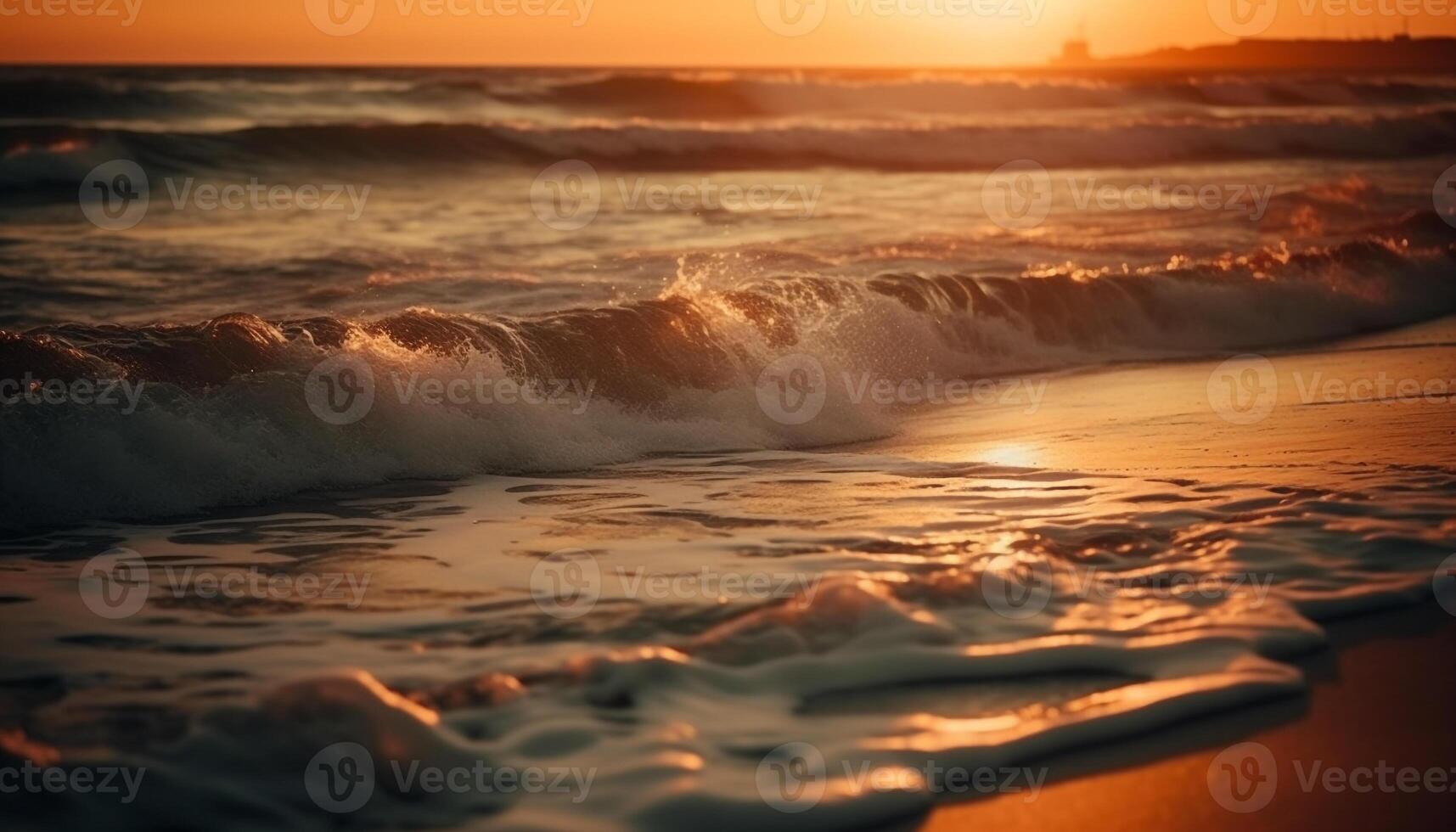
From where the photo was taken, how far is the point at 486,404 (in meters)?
7.84

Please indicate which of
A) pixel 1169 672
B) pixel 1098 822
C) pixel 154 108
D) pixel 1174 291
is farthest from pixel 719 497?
pixel 154 108

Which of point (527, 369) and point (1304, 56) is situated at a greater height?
point (1304, 56)

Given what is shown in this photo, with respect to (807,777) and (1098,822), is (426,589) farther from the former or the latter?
(1098,822)

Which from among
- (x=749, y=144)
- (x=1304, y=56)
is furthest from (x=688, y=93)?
(x=1304, y=56)

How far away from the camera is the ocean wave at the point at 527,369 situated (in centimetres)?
674

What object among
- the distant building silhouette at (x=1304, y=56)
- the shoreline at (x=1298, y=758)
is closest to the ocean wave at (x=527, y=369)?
the shoreline at (x=1298, y=758)

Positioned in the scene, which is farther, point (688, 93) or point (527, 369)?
point (688, 93)

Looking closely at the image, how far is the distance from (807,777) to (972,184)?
2360cm

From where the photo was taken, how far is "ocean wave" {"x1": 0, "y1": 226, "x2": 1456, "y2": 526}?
6.74 metres

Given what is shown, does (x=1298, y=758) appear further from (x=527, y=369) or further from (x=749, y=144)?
(x=749, y=144)

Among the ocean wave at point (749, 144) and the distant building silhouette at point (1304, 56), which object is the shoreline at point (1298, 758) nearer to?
the ocean wave at point (749, 144)

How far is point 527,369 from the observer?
8508mm

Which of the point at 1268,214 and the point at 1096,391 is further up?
the point at 1268,214

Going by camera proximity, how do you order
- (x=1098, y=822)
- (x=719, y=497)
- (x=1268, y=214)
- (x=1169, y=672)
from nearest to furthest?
(x=1098, y=822), (x=1169, y=672), (x=719, y=497), (x=1268, y=214)
